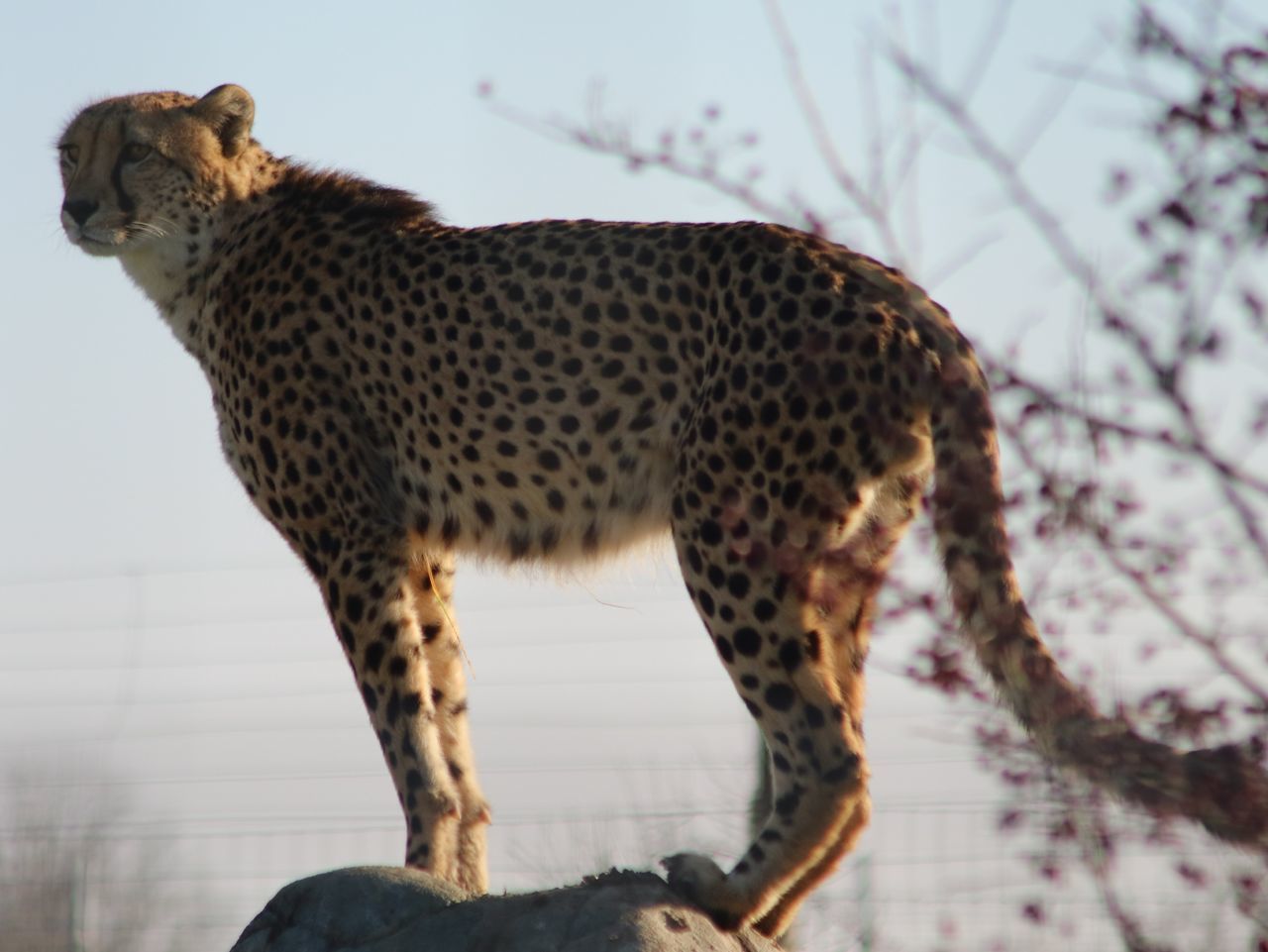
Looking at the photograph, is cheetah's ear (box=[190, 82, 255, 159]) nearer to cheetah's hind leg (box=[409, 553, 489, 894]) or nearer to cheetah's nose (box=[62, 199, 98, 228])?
cheetah's nose (box=[62, 199, 98, 228])

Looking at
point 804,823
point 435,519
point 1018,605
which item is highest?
point 1018,605

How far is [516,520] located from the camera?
15.5ft

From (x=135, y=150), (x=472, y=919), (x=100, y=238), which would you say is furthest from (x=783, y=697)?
(x=135, y=150)

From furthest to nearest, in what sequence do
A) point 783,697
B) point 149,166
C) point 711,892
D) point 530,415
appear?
1. point 149,166
2. point 530,415
3. point 783,697
4. point 711,892

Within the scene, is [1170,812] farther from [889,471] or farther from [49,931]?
[49,931]

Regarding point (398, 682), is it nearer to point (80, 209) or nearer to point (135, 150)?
point (80, 209)

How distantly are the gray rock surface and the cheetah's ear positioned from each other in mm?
2467

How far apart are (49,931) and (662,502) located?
5.22 m

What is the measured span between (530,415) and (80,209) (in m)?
1.59

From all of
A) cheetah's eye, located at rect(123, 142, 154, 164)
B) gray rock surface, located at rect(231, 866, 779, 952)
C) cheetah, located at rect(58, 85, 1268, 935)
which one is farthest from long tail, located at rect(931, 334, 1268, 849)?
cheetah's eye, located at rect(123, 142, 154, 164)

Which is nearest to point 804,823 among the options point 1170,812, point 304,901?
point 304,901

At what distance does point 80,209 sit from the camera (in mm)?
5234

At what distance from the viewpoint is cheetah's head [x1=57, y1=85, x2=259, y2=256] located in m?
5.25

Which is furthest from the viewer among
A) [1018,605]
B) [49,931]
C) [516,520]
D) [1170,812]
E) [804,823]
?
[49,931]
